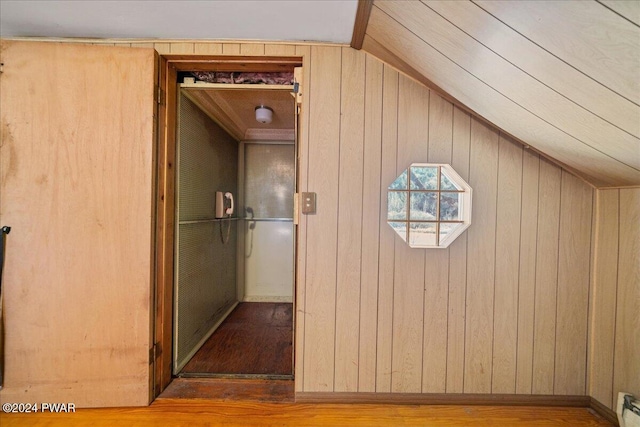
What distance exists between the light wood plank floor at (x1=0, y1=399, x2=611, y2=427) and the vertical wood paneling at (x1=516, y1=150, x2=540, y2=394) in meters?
0.21

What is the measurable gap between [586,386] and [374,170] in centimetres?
170

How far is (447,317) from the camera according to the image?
57.8 inches

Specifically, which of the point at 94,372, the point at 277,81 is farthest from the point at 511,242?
the point at 94,372

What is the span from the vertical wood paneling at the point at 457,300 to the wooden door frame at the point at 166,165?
42.2 inches

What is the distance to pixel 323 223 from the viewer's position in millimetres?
1467

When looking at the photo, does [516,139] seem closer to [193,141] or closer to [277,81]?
[277,81]

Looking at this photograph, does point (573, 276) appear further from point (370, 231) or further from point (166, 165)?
point (166, 165)

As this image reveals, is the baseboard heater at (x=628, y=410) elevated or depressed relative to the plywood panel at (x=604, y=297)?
depressed

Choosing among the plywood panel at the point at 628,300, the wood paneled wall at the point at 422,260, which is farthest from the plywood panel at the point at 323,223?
the plywood panel at the point at 628,300

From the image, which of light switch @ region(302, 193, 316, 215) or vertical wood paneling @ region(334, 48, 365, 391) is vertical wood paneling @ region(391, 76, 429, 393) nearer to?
vertical wood paneling @ region(334, 48, 365, 391)

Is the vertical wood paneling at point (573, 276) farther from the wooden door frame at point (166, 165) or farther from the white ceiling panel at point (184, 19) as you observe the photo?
the wooden door frame at point (166, 165)

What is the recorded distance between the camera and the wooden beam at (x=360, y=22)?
44.9 inches

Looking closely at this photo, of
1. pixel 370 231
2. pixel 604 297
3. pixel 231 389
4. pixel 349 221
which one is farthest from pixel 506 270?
pixel 231 389

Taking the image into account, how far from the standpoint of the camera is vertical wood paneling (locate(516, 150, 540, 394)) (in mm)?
1462
